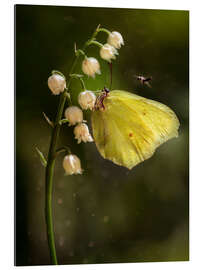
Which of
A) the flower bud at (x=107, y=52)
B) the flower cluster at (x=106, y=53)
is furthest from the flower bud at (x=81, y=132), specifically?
the flower bud at (x=107, y=52)

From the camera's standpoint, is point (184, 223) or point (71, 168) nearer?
point (71, 168)

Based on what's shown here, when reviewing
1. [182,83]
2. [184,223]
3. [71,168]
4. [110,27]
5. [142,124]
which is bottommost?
[184,223]

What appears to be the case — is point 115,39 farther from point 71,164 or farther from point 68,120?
point 71,164

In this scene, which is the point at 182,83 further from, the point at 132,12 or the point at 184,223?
the point at 184,223

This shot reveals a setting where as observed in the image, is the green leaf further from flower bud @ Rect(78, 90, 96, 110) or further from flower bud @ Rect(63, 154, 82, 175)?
flower bud @ Rect(78, 90, 96, 110)

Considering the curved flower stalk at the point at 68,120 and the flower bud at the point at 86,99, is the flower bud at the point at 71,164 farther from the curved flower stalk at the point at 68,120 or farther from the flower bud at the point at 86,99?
the flower bud at the point at 86,99
